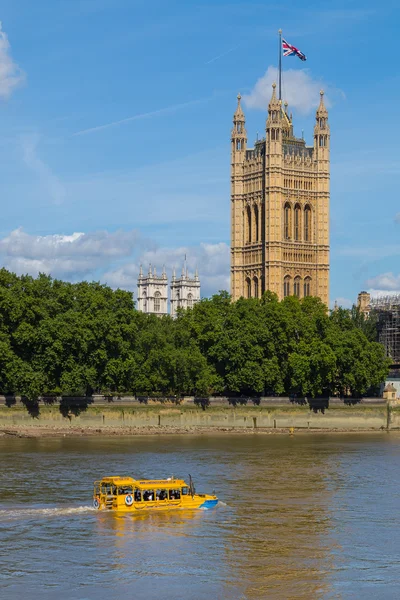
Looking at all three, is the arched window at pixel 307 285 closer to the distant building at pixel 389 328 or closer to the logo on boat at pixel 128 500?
the distant building at pixel 389 328

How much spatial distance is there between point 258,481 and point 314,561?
19121 mm

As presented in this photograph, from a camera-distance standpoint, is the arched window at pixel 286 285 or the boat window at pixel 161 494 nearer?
the boat window at pixel 161 494

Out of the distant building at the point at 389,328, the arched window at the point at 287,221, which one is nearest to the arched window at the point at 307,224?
the arched window at the point at 287,221

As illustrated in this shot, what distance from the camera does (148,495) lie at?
51594 mm

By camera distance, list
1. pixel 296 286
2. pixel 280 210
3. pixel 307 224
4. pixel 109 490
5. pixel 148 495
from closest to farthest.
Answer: pixel 148 495, pixel 109 490, pixel 280 210, pixel 296 286, pixel 307 224

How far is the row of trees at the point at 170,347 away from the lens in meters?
91.2

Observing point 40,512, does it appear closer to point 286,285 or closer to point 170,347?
point 170,347

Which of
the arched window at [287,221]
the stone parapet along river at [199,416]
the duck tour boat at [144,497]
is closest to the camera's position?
the duck tour boat at [144,497]

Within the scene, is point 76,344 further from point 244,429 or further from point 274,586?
point 274,586

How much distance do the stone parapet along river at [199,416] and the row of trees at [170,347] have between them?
1438mm

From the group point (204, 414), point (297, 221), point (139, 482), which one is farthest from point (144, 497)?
point (297, 221)

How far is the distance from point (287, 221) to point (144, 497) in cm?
9792

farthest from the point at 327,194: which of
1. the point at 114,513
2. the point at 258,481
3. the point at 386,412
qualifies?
the point at 114,513

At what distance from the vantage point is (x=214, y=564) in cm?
4019
